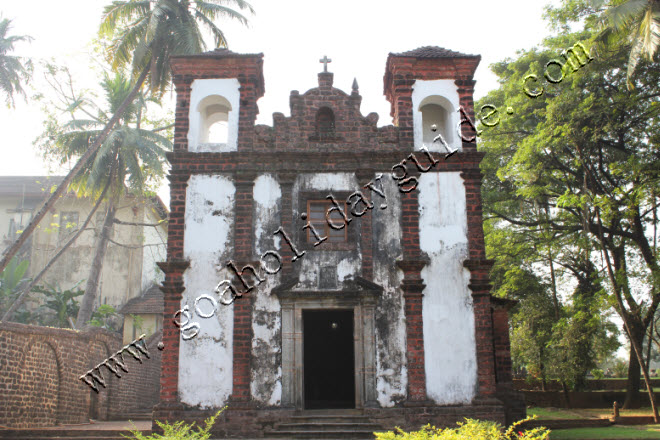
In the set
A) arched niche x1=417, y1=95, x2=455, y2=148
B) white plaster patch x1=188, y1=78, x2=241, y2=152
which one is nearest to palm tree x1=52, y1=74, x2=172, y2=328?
white plaster patch x1=188, y1=78, x2=241, y2=152

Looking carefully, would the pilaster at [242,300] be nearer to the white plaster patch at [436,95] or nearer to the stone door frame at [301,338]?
the stone door frame at [301,338]

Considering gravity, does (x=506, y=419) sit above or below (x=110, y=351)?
below

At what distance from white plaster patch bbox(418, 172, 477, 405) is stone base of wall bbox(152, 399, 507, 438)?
0.26 metres

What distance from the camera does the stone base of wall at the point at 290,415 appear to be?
11305mm

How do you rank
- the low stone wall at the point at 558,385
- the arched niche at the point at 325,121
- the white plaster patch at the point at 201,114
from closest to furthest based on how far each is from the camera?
the white plaster patch at the point at 201,114, the arched niche at the point at 325,121, the low stone wall at the point at 558,385

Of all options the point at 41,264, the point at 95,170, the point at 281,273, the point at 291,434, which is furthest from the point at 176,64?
the point at 41,264

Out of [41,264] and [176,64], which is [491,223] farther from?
[41,264]

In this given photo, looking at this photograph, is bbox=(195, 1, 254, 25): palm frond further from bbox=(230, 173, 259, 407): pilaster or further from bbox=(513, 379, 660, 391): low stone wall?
bbox=(513, 379, 660, 391): low stone wall

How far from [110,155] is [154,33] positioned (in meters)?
5.08

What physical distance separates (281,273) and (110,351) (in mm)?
8441

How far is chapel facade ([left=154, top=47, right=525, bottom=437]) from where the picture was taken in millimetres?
11609

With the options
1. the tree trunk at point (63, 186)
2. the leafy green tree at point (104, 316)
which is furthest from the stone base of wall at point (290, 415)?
the leafy green tree at point (104, 316)

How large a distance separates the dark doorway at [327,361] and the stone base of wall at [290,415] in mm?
3545

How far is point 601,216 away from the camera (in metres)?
19.9
